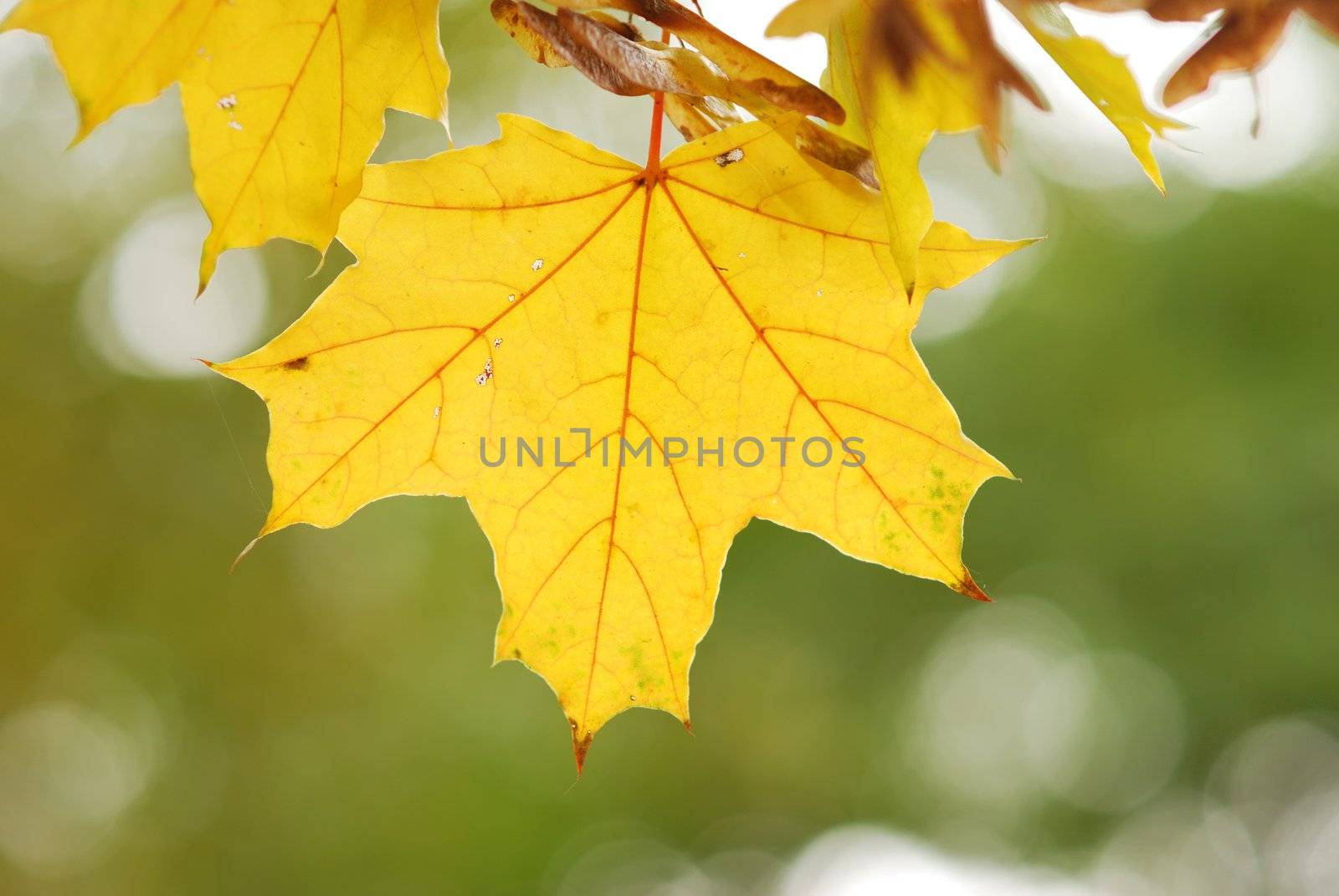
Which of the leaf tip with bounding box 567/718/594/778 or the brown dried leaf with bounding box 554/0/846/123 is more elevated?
the brown dried leaf with bounding box 554/0/846/123

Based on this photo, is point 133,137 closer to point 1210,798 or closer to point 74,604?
point 74,604

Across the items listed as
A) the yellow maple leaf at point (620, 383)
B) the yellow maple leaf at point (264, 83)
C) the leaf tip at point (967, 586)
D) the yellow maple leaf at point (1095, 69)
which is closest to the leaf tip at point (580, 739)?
the yellow maple leaf at point (620, 383)

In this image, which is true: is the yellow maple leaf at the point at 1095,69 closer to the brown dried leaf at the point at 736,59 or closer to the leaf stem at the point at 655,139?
the brown dried leaf at the point at 736,59

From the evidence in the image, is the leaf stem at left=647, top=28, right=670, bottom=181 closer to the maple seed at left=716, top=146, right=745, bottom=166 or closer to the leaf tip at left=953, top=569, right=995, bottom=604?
the maple seed at left=716, top=146, right=745, bottom=166

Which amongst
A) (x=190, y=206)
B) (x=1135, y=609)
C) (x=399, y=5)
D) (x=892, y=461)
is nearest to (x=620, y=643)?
(x=892, y=461)

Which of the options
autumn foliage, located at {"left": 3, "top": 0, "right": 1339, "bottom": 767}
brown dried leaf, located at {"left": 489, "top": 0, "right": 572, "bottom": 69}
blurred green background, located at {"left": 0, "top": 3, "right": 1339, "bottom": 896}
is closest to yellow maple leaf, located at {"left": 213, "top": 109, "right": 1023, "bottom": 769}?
autumn foliage, located at {"left": 3, "top": 0, "right": 1339, "bottom": 767}

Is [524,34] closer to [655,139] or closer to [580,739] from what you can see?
[655,139]
